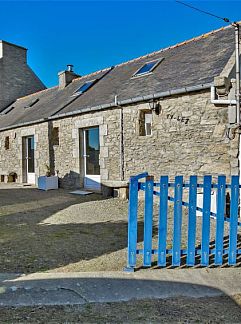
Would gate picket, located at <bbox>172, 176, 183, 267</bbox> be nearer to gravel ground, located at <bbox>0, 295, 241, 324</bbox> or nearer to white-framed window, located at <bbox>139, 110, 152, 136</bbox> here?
gravel ground, located at <bbox>0, 295, 241, 324</bbox>

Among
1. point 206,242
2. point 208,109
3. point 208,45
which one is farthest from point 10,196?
point 208,45

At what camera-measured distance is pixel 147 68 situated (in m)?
10.4

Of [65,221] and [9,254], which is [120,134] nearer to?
[65,221]

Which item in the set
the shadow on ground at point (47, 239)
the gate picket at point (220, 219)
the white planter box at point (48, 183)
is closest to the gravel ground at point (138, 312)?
the gate picket at point (220, 219)

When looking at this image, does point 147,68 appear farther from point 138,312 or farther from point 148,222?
point 138,312

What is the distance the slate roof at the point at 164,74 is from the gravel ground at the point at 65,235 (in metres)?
3.59

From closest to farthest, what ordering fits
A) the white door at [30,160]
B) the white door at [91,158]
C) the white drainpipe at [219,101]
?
the white drainpipe at [219,101]
the white door at [91,158]
the white door at [30,160]

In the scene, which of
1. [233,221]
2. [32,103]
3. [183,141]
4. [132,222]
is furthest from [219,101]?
[32,103]

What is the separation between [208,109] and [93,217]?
3874 millimetres

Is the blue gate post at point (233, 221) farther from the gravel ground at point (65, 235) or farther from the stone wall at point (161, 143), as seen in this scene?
the stone wall at point (161, 143)

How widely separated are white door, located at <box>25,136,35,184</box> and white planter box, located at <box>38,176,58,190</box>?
2.13m

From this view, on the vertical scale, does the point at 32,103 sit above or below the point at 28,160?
above

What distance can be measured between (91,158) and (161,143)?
10.7ft

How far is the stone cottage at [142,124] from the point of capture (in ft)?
22.5
